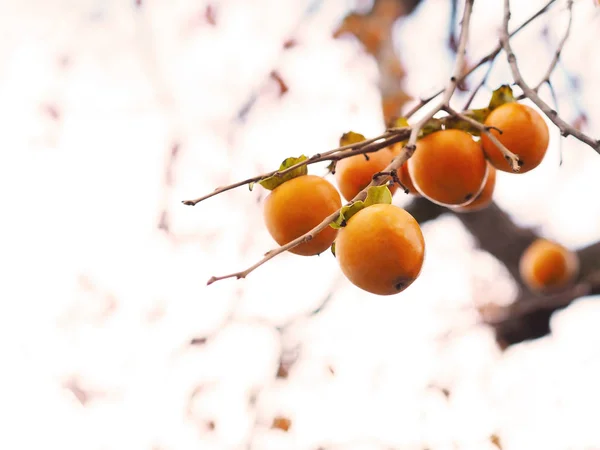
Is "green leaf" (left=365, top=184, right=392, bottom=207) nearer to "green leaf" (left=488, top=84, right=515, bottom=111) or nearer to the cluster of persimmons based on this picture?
the cluster of persimmons

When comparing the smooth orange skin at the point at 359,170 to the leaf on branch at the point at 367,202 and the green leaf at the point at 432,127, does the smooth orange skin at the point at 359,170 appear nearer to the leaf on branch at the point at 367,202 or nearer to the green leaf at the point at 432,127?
the green leaf at the point at 432,127

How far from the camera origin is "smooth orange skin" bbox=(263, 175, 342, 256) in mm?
Answer: 797

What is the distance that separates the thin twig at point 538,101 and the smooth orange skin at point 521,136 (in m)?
0.06

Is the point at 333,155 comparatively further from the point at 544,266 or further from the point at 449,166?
A: the point at 544,266

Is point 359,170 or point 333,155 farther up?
point 333,155

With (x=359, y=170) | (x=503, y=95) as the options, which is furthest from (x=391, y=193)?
(x=503, y=95)

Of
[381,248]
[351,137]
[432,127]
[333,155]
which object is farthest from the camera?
[351,137]

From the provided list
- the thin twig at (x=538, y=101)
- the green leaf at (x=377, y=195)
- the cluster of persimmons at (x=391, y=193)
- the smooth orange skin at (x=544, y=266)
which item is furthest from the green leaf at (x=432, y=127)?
the smooth orange skin at (x=544, y=266)

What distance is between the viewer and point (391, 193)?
85 cm

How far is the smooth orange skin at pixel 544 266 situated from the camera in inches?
71.9

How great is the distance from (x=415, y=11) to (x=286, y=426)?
2.60 metres

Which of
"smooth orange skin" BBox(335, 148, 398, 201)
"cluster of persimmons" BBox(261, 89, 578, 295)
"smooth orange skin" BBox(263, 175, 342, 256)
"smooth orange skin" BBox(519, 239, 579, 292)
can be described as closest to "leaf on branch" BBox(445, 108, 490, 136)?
"cluster of persimmons" BBox(261, 89, 578, 295)

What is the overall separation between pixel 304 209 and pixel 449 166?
25cm

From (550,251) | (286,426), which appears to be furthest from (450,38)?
(286,426)
